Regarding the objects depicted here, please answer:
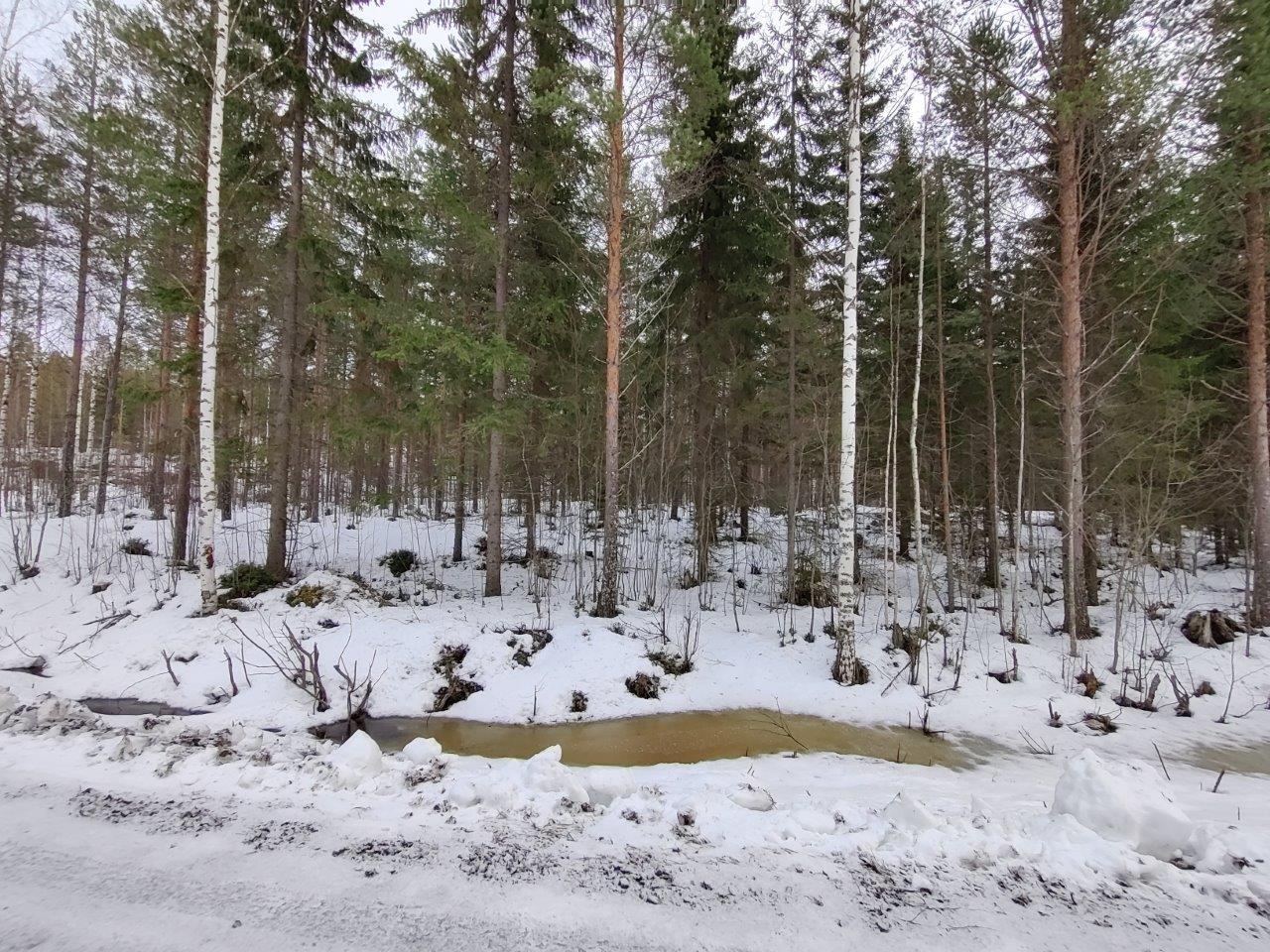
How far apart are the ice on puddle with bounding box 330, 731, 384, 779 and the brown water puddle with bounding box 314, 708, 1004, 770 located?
201 cm

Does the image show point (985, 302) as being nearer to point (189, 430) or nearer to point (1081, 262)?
point (1081, 262)

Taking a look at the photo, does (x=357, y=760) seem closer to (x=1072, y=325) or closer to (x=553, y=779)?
(x=553, y=779)

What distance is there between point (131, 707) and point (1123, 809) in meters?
9.33

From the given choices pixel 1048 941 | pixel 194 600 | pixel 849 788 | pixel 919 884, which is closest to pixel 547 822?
pixel 919 884

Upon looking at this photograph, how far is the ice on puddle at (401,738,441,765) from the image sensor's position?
4023 millimetres

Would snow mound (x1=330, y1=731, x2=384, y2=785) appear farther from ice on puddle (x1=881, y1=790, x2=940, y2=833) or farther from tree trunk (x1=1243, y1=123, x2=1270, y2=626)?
tree trunk (x1=1243, y1=123, x2=1270, y2=626)

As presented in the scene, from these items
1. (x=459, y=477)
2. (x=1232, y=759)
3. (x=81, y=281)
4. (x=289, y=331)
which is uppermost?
(x=81, y=281)

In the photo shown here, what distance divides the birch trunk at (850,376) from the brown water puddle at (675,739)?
130 centimetres

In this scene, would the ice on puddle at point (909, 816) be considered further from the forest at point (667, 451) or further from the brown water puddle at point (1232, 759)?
the brown water puddle at point (1232, 759)

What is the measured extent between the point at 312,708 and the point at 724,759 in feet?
16.1

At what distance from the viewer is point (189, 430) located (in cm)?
955

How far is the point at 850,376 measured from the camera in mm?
7148

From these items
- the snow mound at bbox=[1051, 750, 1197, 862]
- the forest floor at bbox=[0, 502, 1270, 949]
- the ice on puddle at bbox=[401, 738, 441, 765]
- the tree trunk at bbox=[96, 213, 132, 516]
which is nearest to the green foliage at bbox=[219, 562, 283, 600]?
the forest floor at bbox=[0, 502, 1270, 949]

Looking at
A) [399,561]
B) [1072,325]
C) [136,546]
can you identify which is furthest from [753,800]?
[136,546]
